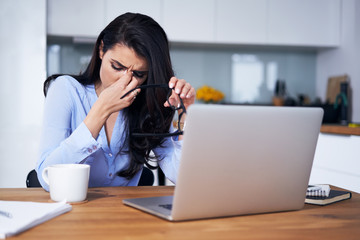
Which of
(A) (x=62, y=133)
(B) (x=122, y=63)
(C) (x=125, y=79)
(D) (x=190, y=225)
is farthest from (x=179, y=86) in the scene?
(D) (x=190, y=225)

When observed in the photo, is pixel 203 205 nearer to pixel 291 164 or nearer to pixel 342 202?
pixel 291 164

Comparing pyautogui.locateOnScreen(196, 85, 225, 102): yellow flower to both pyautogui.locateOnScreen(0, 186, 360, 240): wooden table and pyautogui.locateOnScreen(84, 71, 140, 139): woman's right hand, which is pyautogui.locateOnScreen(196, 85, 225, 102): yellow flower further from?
pyautogui.locateOnScreen(0, 186, 360, 240): wooden table

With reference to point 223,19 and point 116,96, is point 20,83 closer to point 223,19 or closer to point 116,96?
point 223,19

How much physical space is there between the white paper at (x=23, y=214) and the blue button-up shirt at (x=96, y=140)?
1.30 feet

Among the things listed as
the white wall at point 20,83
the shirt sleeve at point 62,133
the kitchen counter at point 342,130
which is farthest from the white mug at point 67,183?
the white wall at point 20,83

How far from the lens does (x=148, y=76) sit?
1.49 meters

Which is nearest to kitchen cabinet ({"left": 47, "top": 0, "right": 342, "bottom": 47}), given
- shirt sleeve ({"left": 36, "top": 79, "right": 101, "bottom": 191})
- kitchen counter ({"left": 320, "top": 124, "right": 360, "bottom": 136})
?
kitchen counter ({"left": 320, "top": 124, "right": 360, "bottom": 136})

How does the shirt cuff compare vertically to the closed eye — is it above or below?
below

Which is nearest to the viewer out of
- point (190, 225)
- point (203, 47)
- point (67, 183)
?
point (190, 225)

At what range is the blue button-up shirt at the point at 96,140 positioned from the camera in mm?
1397

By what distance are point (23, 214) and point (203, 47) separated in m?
3.47

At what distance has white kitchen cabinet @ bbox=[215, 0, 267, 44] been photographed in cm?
376

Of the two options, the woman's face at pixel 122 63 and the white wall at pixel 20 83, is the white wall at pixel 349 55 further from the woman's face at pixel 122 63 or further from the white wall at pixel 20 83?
the woman's face at pixel 122 63

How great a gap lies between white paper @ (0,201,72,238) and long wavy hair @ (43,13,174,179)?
0.59m
